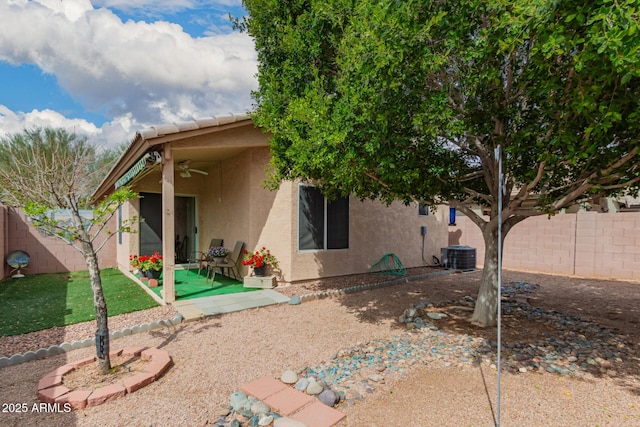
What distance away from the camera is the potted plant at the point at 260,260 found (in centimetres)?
788

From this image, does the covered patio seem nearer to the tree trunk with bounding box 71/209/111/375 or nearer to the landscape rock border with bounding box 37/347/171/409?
the tree trunk with bounding box 71/209/111/375

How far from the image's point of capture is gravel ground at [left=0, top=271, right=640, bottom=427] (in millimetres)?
2969

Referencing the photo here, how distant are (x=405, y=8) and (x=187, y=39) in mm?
21359

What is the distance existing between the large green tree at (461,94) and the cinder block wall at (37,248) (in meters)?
9.48

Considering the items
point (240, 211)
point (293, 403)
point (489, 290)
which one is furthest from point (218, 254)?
point (489, 290)

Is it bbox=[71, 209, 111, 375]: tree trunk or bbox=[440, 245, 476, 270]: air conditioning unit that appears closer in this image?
bbox=[71, 209, 111, 375]: tree trunk

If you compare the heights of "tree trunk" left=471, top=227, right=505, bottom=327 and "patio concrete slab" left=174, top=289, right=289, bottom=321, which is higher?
"tree trunk" left=471, top=227, right=505, bottom=327

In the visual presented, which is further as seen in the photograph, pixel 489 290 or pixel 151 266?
pixel 151 266

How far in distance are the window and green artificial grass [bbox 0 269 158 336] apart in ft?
12.2

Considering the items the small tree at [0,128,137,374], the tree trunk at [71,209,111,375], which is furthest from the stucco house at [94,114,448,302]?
the tree trunk at [71,209,111,375]

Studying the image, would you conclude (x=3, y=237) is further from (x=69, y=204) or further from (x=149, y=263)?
(x=69, y=204)

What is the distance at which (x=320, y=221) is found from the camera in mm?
8688

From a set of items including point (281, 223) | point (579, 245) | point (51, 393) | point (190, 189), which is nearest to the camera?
point (51, 393)

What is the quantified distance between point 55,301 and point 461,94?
8.75m
